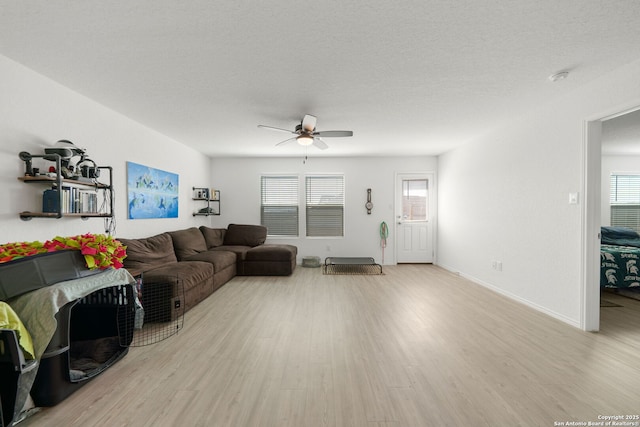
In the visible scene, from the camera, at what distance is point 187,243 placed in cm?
457

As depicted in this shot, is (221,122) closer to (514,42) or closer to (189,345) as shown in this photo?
(189,345)

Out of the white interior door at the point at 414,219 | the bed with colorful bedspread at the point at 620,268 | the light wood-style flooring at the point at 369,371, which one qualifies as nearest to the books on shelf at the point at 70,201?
the light wood-style flooring at the point at 369,371

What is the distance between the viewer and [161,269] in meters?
3.36

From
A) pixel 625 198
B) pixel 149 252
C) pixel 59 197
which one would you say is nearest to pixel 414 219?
pixel 625 198

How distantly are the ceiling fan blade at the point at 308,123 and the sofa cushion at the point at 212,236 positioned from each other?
3.36 m

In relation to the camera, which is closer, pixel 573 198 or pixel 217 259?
pixel 573 198

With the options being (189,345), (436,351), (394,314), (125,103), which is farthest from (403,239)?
(125,103)

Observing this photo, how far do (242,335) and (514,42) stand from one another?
347 centimetres

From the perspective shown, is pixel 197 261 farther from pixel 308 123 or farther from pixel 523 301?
pixel 523 301

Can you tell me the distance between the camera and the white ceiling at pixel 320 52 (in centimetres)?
171

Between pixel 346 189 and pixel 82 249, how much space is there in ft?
16.6

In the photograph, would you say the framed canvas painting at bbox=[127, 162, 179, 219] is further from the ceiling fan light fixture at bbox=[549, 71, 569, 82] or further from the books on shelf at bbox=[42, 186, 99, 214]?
the ceiling fan light fixture at bbox=[549, 71, 569, 82]

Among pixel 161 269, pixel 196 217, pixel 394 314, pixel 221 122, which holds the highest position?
pixel 221 122

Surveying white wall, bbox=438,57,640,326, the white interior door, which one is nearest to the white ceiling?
white wall, bbox=438,57,640,326
